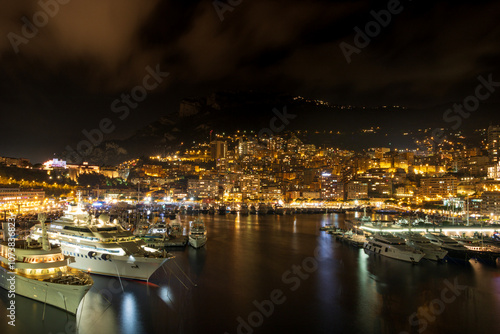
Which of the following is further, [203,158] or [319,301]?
[203,158]

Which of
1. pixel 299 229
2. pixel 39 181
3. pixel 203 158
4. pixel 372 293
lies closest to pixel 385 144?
pixel 203 158

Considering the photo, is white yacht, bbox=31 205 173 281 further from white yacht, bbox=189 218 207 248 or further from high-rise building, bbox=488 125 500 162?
high-rise building, bbox=488 125 500 162

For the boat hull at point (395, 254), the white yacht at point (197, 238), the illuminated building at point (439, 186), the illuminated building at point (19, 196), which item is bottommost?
the boat hull at point (395, 254)

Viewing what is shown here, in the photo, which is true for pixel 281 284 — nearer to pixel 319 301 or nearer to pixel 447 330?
pixel 319 301

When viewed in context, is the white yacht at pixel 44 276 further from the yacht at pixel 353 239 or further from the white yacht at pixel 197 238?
the yacht at pixel 353 239

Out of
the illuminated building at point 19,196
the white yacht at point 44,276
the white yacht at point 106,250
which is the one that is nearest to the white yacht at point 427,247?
the white yacht at point 106,250
